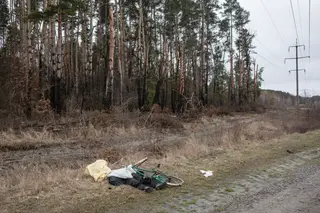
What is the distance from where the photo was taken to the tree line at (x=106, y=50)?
1475cm

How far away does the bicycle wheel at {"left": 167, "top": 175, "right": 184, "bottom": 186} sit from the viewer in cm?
513

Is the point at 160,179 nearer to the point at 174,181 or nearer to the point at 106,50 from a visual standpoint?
the point at 174,181

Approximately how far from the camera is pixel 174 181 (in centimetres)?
537

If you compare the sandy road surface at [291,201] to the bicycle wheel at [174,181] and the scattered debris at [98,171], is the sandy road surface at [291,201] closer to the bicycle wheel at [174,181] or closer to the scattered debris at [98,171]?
the bicycle wheel at [174,181]

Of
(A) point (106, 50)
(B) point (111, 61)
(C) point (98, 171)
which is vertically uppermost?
(A) point (106, 50)

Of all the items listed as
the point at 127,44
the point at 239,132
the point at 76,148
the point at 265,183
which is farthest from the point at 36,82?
the point at 127,44

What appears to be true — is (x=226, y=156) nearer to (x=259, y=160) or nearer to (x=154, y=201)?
(x=259, y=160)

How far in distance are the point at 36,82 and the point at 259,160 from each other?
1169 centimetres

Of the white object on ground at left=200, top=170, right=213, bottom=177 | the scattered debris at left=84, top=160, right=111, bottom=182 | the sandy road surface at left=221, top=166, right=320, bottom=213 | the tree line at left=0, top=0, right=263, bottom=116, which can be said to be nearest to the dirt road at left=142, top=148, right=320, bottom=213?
the sandy road surface at left=221, top=166, right=320, bottom=213

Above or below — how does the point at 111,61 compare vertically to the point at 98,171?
above

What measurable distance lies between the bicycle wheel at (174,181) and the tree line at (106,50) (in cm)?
976

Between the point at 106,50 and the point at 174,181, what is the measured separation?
76.4 ft

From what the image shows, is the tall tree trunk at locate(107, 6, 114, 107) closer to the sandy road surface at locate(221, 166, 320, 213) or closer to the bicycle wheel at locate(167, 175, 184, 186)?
the bicycle wheel at locate(167, 175, 184, 186)

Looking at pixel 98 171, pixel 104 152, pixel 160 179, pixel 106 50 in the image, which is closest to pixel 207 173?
pixel 160 179
